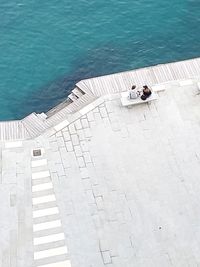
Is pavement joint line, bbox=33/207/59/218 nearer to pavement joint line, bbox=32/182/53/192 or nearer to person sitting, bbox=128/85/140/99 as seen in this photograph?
pavement joint line, bbox=32/182/53/192

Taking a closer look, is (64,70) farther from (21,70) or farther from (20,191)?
(20,191)

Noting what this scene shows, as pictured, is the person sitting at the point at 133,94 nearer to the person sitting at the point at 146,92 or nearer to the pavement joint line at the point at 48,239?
the person sitting at the point at 146,92

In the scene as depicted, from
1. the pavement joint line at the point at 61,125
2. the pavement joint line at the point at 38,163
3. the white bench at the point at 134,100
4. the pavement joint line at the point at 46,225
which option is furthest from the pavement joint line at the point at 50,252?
the white bench at the point at 134,100

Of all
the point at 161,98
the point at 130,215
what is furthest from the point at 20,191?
the point at 161,98

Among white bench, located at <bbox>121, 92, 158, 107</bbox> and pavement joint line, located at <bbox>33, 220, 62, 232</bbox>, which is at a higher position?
white bench, located at <bbox>121, 92, 158, 107</bbox>

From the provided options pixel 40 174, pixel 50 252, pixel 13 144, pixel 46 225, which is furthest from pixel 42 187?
pixel 50 252

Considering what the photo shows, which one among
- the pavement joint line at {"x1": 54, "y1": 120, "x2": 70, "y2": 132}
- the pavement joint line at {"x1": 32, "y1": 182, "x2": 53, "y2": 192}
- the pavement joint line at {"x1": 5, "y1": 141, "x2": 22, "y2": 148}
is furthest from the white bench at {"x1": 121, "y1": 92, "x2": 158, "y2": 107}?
the pavement joint line at {"x1": 32, "y1": 182, "x2": 53, "y2": 192}

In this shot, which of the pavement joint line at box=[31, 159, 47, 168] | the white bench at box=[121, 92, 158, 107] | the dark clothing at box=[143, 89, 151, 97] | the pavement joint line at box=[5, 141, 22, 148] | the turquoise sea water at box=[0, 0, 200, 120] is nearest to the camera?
the pavement joint line at box=[31, 159, 47, 168]

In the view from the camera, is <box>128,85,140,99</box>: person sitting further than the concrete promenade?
Yes
